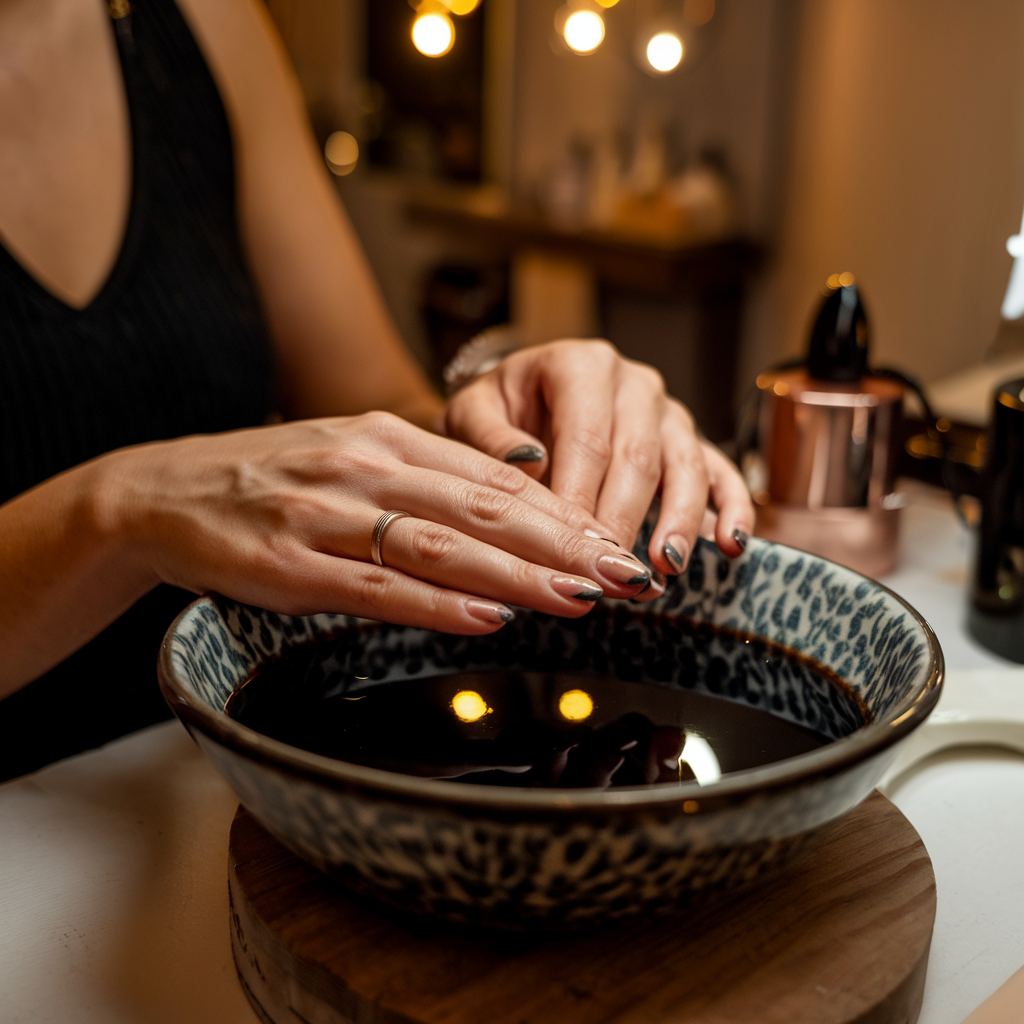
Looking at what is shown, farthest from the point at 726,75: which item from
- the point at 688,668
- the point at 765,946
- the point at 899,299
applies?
the point at 765,946

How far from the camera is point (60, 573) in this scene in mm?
588

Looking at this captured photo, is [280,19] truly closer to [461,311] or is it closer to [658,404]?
[461,311]

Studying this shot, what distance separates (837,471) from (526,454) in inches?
14.8

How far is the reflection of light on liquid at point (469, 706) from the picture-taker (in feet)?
1.60

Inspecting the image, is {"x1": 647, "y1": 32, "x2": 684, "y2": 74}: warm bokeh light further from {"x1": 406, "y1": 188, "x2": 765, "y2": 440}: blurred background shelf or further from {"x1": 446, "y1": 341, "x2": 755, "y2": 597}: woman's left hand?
{"x1": 446, "y1": 341, "x2": 755, "y2": 597}: woman's left hand

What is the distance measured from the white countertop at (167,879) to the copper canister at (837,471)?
23 cm

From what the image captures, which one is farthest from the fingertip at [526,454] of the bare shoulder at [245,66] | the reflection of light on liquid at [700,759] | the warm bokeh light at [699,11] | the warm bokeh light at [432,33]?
the warm bokeh light at [432,33]

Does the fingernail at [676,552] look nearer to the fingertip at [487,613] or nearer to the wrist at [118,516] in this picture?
the fingertip at [487,613]

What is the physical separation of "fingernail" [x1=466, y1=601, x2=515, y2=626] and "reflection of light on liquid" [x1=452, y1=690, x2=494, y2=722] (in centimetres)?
5

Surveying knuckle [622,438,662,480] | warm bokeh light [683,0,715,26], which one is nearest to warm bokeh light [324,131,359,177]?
warm bokeh light [683,0,715,26]

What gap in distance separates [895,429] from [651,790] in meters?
0.68

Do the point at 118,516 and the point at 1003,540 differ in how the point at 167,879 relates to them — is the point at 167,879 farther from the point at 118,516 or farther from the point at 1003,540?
the point at 1003,540

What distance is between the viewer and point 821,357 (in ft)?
2.95

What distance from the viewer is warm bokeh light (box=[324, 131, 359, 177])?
11.5 ft
